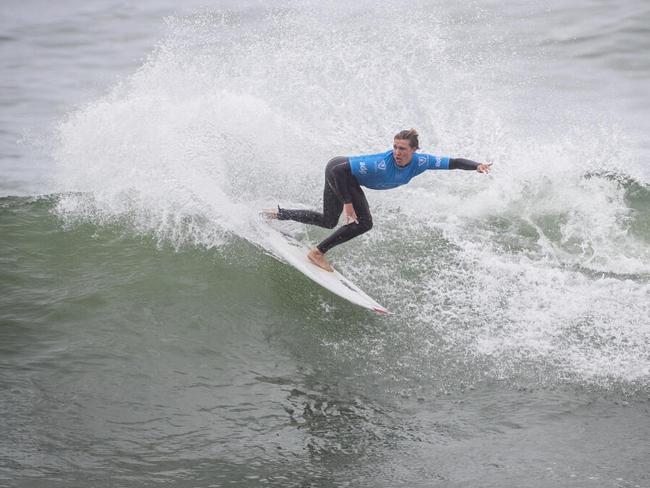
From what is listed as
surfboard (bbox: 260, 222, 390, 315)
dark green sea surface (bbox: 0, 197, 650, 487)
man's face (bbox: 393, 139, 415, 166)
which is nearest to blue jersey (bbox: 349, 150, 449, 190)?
man's face (bbox: 393, 139, 415, 166)

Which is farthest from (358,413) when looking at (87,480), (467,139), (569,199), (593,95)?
(593,95)

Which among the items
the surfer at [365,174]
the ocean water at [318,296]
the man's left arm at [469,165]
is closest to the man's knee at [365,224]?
the surfer at [365,174]

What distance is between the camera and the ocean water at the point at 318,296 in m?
6.08

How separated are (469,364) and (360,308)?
150 cm

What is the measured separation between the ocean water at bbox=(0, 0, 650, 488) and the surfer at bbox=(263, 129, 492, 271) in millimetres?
713

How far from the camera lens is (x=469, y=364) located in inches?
291

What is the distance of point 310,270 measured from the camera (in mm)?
8664

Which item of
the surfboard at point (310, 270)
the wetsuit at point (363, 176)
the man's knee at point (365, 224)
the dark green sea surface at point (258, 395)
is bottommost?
the dark green sea surface at point (258, 395)

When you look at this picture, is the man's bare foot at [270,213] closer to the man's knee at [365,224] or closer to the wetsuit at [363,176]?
the wetsuit at [363,176]

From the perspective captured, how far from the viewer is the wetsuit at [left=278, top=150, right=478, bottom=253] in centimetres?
814

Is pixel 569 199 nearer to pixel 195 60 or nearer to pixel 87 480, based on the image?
pixel 87 480

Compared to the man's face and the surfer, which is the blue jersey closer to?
the surfer

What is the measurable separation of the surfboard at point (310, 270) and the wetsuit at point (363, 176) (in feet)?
0.97

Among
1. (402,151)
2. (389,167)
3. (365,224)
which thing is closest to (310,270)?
(365,224)
